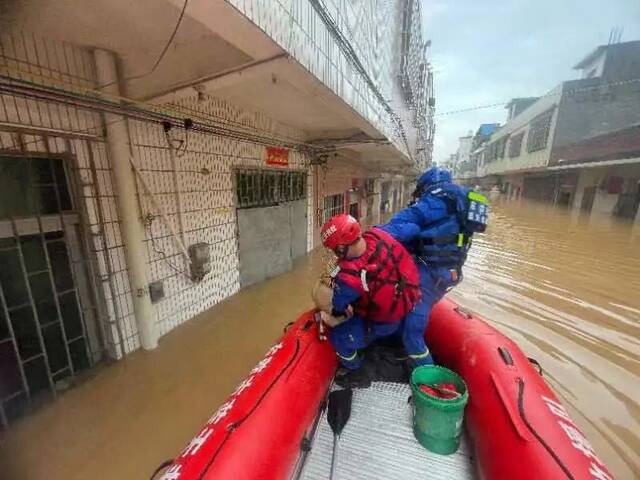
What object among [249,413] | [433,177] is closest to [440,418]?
[249,413]

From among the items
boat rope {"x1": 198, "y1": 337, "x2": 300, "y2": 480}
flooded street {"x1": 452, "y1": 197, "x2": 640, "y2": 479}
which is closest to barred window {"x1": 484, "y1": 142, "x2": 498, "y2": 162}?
flooded street {"x1": 452, "y1": 197, "x2": 640, "y2": 479}

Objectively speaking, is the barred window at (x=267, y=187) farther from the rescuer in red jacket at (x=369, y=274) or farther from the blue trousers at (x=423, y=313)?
the blue trousers at (x=423, y=313)

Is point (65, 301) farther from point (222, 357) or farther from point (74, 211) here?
point (222, 357)

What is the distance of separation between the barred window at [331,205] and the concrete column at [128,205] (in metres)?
4.86

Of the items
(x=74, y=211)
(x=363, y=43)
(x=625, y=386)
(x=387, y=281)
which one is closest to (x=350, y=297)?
(x=387, y=281)

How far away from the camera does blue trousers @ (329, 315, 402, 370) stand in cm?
203

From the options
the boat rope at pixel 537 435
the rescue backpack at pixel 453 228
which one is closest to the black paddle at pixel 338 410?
the boat rope at pixel 537 435

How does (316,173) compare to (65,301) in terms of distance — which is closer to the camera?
(65,301)

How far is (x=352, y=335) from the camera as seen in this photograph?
203cm

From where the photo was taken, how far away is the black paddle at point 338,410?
1.73 meters

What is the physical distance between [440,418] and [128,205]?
9.56 ft

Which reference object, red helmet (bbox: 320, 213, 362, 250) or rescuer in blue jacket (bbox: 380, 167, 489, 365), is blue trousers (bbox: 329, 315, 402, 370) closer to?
rescuer in blue jacket (bbox: 380, 167, 489, 365)

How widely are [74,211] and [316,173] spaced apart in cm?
481

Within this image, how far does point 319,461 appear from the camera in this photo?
1.62 meters
